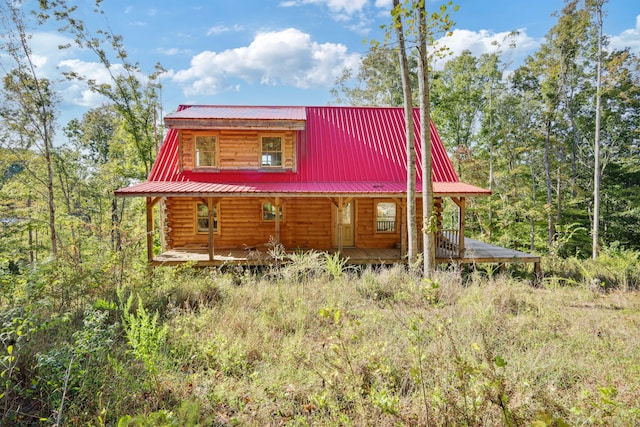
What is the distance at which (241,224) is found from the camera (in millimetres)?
12352

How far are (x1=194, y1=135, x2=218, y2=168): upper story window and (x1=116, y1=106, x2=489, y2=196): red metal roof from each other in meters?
0.61

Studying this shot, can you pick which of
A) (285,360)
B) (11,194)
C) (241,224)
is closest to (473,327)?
(285,360)

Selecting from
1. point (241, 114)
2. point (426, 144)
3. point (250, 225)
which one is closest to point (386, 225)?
point (250, 225)

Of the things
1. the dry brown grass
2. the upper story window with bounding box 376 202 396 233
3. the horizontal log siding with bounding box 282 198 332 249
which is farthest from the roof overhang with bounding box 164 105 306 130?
the dry brown grass

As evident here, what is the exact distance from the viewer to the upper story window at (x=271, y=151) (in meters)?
12.5

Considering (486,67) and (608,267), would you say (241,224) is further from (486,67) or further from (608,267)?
(486,67)

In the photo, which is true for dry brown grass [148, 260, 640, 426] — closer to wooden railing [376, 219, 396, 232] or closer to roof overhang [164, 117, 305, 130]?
wooden railing [376, 219, 396, 232]

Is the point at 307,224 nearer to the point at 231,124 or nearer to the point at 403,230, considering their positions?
the point at 403,230

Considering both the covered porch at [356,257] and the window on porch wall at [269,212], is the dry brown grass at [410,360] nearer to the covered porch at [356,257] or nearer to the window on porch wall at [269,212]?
the covered porch at [356,257]

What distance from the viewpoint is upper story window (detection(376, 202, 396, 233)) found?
12828 millimetres

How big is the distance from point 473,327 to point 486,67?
72.8 ft

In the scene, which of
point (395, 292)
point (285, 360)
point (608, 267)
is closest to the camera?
point (285, 360)

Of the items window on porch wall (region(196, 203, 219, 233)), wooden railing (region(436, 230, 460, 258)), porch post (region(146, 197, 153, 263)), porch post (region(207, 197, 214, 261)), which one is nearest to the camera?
porch post (region(146, 197, 153, 263))

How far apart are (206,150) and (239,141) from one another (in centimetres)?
138
